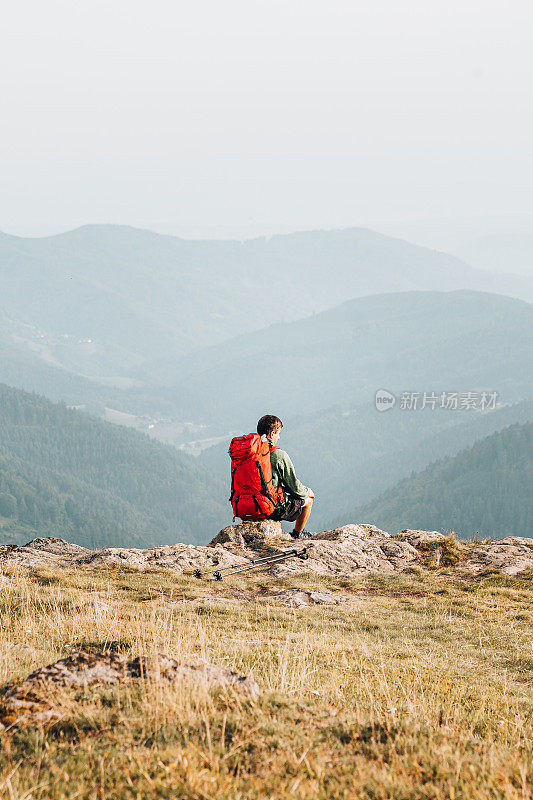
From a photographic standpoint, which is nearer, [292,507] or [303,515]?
[292,507]

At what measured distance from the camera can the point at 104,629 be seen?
946 centimetres

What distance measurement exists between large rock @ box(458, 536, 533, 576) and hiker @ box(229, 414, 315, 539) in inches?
182

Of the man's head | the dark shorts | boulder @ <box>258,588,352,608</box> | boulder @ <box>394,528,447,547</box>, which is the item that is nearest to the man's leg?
the dark shorts

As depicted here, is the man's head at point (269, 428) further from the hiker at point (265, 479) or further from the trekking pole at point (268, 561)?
the trekking pole at point (268, 561)

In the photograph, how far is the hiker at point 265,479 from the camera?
16.5 metres

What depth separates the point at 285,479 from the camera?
56.4 feet

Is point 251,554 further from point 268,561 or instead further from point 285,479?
point 285,479

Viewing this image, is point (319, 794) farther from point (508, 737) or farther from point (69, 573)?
point (69, 573)

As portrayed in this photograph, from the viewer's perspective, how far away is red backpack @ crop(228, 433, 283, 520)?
53.8 feet

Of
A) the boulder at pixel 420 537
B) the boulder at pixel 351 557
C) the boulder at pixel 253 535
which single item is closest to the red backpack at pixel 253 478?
the boulder at pixel 253 535

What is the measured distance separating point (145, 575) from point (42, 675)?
9039mm

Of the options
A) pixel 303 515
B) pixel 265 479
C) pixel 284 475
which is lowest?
pixel 303 515

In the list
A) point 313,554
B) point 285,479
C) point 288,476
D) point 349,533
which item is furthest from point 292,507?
point 349,533

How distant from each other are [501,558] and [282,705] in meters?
13.1
